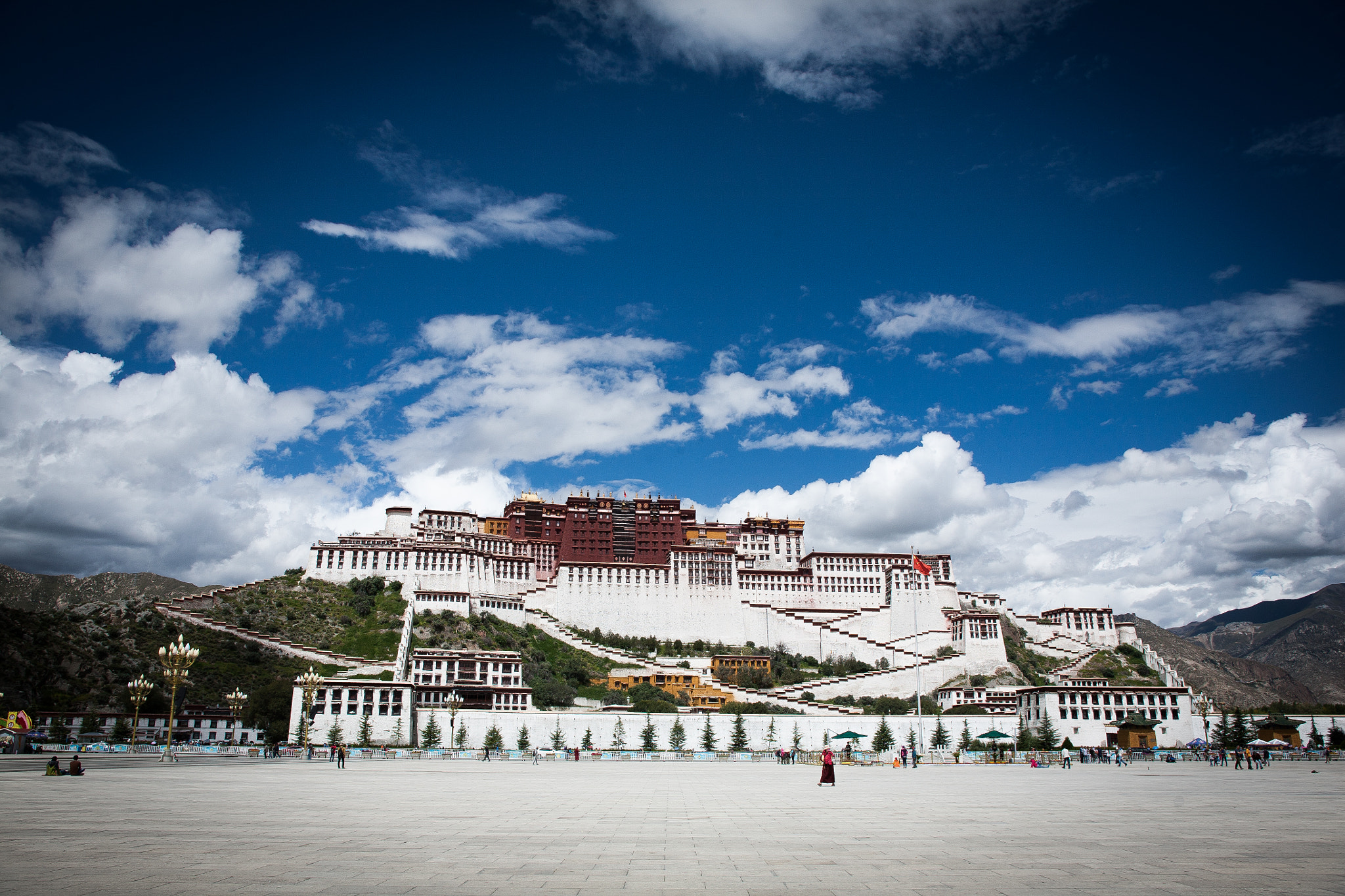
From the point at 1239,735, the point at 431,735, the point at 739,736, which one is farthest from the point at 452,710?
the point at 1239,735

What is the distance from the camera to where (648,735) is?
220ft

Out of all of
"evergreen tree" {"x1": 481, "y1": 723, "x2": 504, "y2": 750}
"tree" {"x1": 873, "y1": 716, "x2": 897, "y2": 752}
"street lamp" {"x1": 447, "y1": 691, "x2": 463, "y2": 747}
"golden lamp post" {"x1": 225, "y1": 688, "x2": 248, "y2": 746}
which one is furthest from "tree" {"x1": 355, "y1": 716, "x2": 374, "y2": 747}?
"tree" {"x1": 873, "y1": 716, "x2": 897, "y2": 752}

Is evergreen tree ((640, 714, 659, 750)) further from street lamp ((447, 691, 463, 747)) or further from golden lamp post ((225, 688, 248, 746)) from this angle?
golden lamp post ((225, 688, 248, 746))

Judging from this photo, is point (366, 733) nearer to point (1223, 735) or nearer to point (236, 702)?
point (236, 702)

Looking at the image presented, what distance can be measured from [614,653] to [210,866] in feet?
294

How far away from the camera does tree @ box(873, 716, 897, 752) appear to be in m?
67.2

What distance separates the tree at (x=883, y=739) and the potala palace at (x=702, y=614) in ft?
15.3

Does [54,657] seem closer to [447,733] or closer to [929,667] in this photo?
[447,733]

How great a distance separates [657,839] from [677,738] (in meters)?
56.7

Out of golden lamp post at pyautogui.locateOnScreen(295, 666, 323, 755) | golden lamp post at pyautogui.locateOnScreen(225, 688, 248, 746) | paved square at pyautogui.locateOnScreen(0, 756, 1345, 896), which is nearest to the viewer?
paved square at pyautogui.locateOnScreen(0, 756, 1345, 896)

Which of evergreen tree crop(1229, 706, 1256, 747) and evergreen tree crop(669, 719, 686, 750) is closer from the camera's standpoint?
evergreen tree crop(1229, 706, 1256, 747)

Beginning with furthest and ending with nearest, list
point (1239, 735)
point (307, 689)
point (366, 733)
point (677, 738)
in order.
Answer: point (366, 733) < point (677, 738) < point (307, 689) < point (1239, 735)

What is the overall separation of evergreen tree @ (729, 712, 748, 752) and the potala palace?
2.27m

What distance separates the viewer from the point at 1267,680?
181750mm
